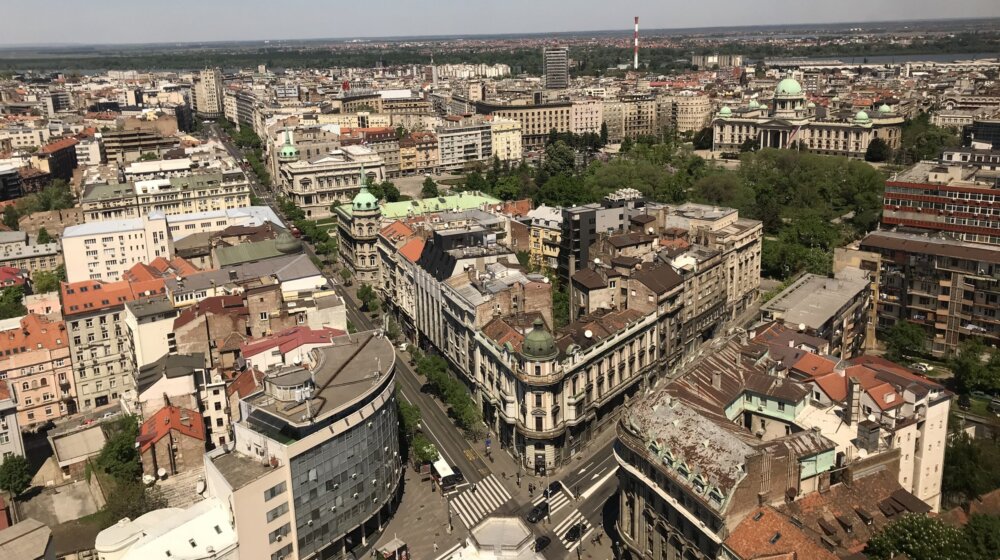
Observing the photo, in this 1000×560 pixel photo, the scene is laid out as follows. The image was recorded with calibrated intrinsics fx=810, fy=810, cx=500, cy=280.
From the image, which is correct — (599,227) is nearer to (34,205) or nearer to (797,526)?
(797,526)

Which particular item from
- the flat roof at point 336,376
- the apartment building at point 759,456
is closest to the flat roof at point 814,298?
the apartment building at point 759,456

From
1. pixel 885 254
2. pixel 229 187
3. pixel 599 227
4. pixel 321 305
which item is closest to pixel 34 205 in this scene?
pixel 229 187

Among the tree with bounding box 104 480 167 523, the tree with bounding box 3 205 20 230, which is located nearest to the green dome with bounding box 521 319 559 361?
the tree with bounding box 104 480 167 523

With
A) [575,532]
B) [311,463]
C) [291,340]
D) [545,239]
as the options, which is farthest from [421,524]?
[545,239]

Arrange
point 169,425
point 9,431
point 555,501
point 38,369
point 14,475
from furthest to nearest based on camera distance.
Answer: point 38,369, point 9,431, point 14,475, point 169,425, point 555,501

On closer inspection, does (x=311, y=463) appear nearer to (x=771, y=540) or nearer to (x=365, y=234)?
(x=771, y=540)

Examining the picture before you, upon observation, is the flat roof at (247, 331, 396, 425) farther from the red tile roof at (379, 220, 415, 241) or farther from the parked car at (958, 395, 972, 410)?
the parked car at (958, 395, 972, 410)
